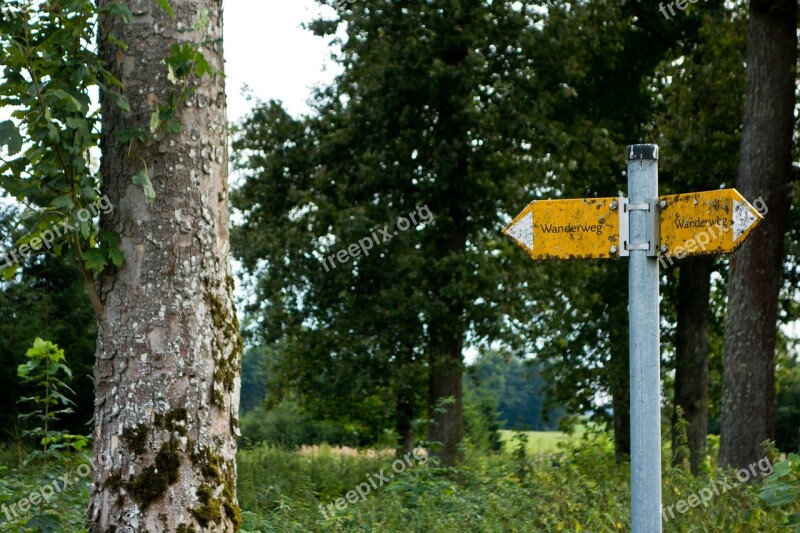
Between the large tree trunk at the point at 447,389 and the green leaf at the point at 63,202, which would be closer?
the green leaf at the point at 63,202

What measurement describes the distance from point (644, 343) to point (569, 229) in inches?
21.7

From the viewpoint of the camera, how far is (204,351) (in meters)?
4.49

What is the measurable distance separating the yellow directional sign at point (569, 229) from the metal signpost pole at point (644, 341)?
8 centimetres

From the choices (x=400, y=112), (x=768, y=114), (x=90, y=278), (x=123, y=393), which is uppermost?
(x=400, y=112)

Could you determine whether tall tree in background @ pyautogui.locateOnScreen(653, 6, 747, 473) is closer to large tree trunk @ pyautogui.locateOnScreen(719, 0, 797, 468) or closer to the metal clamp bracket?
large tree trunk @ pyautogui.locateOnScreen(719, 0, 797, 468)

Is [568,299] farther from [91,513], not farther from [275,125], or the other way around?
[91,513]

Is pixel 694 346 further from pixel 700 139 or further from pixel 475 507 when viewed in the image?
pixel 475 507

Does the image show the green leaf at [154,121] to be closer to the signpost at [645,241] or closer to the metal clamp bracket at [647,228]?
the signpost at [645,241]

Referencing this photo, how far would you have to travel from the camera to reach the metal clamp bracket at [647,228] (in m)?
3.47

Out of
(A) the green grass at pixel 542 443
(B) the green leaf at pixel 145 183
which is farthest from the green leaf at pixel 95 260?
(A) the green grass at pixel 542 443

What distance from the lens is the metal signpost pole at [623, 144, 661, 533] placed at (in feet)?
11.1

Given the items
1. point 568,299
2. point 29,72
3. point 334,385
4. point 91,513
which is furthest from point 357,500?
point 568,299

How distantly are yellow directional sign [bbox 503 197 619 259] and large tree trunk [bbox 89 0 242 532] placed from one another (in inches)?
66.9

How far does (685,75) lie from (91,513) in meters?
14.0
